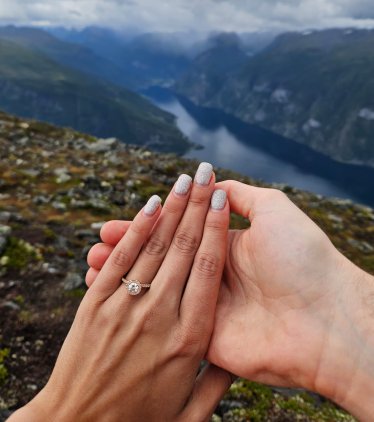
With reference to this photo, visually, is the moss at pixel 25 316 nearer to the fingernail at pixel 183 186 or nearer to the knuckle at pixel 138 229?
the knuckle at pixel 138 229

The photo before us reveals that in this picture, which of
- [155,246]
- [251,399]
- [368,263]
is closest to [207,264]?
[155,246]

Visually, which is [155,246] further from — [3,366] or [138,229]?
[3,366]

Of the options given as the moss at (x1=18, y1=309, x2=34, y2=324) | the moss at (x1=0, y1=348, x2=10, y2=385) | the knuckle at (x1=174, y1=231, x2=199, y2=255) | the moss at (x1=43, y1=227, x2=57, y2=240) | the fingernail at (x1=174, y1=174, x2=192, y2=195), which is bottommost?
the moss at (x1=43, y1=227, x2=57, y2=240)

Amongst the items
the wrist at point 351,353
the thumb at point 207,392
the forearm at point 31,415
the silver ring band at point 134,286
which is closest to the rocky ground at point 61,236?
the forearm at point 31,415

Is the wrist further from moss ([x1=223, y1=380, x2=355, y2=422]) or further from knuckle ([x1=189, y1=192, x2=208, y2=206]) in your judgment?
moss ([x1=223, y1=380, x2=355, y2=422])

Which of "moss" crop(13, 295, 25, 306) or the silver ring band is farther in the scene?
"moss" crop(13, 295, 25, 306)

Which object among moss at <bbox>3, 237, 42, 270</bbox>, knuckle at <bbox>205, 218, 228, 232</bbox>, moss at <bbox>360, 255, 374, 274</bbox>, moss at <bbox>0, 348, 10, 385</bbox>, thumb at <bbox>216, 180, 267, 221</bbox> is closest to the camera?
knuckle at <bbox>205, 218, 228, 232</bbox>

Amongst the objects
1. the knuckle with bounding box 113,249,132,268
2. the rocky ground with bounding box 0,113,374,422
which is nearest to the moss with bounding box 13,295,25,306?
the rocky ground with bounding box 0,113,374,422
